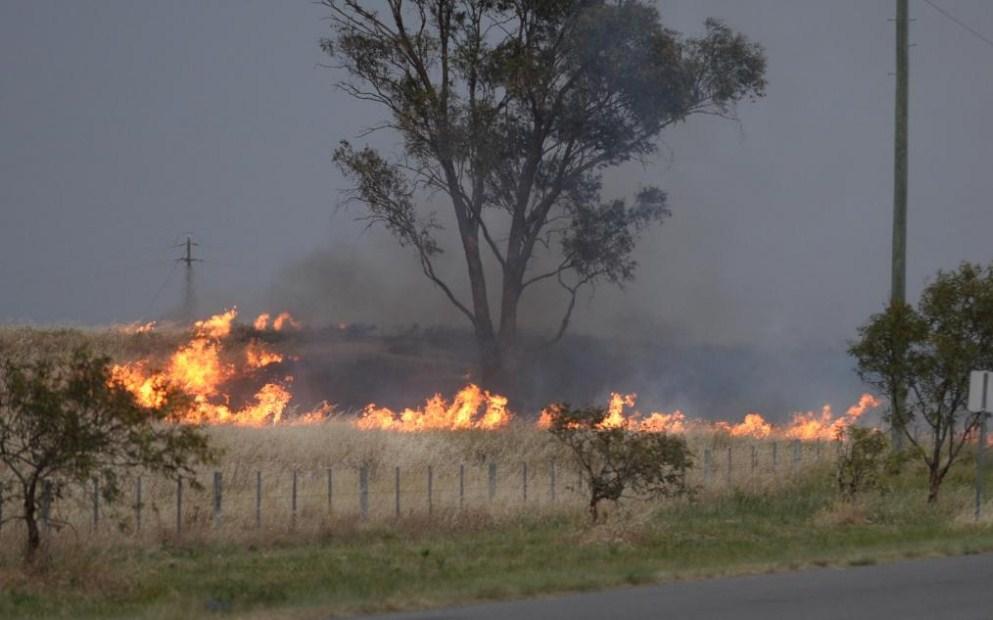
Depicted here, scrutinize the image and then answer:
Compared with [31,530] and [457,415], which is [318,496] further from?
[457,415]

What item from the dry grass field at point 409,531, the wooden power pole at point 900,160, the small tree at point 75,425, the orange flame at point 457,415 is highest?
the wooden power pole at point 900,160

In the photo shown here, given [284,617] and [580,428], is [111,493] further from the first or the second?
[580,428]

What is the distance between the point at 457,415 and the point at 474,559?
2570 cm

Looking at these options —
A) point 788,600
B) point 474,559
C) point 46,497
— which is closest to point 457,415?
point 474,559

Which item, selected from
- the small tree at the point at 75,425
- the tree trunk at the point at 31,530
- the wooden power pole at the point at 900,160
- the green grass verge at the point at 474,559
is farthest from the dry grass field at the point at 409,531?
the wooden power pole at the point at 900,160

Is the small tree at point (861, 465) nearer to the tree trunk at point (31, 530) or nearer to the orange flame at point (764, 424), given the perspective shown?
the orange flame at point (764, 424)

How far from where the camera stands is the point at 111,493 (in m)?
16.7

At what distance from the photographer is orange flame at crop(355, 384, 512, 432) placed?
41156mm

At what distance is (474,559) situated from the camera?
1894 centimetres

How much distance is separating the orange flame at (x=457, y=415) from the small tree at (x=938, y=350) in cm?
1481

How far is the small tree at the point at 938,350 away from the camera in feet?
86.2

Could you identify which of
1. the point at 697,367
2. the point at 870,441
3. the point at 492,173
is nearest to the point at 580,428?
the point at 870,441

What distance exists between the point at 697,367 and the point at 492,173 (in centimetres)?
1904

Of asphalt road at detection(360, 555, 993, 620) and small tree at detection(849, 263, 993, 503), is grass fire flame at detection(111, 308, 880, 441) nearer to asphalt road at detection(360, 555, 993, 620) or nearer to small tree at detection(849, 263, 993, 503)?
small tree at detection(849, 263, 993, 503)
